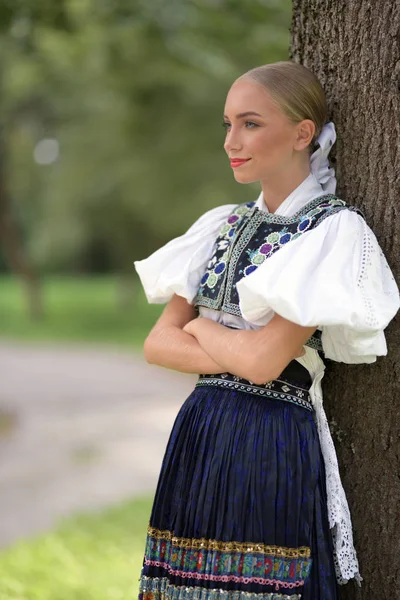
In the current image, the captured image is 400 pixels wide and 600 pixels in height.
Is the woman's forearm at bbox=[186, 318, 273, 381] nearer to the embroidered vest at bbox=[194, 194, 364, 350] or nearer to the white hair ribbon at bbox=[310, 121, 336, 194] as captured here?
the embroidered vest at bbox=[194, 194, 364, 350]

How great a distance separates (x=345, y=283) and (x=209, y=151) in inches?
458

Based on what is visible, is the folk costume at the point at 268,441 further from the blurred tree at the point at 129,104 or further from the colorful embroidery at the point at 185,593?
the blurred tree at the point at 129,104

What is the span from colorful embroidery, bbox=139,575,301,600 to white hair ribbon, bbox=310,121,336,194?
102 centimetres

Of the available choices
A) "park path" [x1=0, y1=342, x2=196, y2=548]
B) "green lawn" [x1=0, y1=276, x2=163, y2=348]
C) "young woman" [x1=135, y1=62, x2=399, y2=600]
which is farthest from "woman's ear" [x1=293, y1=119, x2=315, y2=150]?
"green lawn" [x1=0, y1=276, x2=163, y2=348]

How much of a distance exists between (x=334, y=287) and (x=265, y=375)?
0.27 meters

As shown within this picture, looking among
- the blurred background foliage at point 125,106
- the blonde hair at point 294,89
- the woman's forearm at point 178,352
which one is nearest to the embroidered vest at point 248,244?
the woman's forearm at point 178,352

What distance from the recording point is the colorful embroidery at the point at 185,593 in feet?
6.43

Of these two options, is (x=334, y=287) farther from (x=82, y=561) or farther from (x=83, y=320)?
(x=83, y=320)

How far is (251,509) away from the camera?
198cm

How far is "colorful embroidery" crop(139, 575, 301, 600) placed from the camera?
6.43ft

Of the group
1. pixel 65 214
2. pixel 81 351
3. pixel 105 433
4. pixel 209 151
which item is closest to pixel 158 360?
pixel 105 433

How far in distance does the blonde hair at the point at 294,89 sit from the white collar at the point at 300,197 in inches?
4.7

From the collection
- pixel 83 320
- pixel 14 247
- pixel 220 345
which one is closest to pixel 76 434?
pixel 220 345

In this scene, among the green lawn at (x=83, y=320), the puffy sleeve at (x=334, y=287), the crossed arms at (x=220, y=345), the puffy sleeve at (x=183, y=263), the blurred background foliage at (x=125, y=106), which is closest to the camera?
the puffy sleeve at (x=334, y=287)
